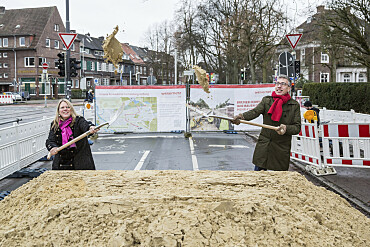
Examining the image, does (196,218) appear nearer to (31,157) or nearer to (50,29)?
(31,157)

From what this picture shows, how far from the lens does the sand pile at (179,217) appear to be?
275 cm

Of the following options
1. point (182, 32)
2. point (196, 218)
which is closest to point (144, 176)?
point (196, 218)

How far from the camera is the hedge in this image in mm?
24031

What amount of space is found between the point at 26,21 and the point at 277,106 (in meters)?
63.1

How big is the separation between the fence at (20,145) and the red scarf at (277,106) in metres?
5.16

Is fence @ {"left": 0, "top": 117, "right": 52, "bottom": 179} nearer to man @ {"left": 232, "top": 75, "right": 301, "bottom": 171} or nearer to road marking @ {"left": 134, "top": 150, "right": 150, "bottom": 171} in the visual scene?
road marking @ {"left": 134, "top": 150, "right": 150, "bottom": 171}

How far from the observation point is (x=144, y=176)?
392 cm

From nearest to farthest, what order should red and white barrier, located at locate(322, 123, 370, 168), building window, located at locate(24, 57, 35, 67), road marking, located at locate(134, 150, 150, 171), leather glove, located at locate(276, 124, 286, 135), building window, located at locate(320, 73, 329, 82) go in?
leather glove, located at locate(276, 124, 286, 135), red and white barrier, located at locate(322, 123, 370, 168), road marking, located at locate(134, 150, 150, 171), building window, located at locate(24, 57, 35, 67), building window, located at locate(320, 73, 329, 82)

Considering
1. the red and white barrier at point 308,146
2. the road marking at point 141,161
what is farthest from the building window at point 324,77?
the red and white barrier at point 308,146

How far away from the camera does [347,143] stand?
27.0ft

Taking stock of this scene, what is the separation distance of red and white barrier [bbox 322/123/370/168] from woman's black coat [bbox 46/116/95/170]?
530 cm

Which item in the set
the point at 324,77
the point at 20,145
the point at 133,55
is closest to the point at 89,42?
the point at 133,55

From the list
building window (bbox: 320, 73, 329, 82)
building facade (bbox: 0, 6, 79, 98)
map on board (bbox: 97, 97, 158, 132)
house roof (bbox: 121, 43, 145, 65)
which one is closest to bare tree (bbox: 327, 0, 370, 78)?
map on board (bbox: 97, 97, 158, 132)

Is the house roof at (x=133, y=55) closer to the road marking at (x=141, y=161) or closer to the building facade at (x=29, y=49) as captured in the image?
the building facade at (x=29, y=49)
